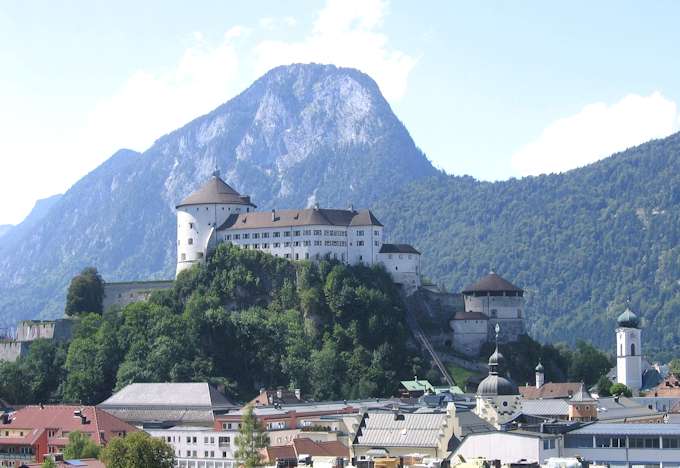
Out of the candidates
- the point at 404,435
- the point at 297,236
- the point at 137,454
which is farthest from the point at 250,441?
the point at 297,236

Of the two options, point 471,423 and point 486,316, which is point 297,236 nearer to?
point 486,316

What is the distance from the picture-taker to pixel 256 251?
169 meters

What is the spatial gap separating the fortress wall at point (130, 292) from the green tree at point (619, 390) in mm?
48608

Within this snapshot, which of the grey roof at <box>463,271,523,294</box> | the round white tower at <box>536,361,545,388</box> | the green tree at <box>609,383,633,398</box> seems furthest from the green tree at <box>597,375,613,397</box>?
the grey roof at <box>463,271,523,294</box>

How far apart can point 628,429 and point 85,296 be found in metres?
97.3

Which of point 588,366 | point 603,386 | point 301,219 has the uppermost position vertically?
point 301,219

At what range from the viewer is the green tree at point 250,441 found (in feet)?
350

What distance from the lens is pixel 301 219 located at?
17112 centimetres

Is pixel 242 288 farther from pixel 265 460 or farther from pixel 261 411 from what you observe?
pixel 265 460

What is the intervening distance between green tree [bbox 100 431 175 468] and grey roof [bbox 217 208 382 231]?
223 feet

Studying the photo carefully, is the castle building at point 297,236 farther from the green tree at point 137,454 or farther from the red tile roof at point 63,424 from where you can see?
the green tree at point 137,454

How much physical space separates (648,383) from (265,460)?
87.0 m

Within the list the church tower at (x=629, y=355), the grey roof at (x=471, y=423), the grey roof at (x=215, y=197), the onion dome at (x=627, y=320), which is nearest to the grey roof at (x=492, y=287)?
the onion dome at (x=627, y=320)

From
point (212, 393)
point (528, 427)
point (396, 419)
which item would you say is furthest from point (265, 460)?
point (212, 393)
